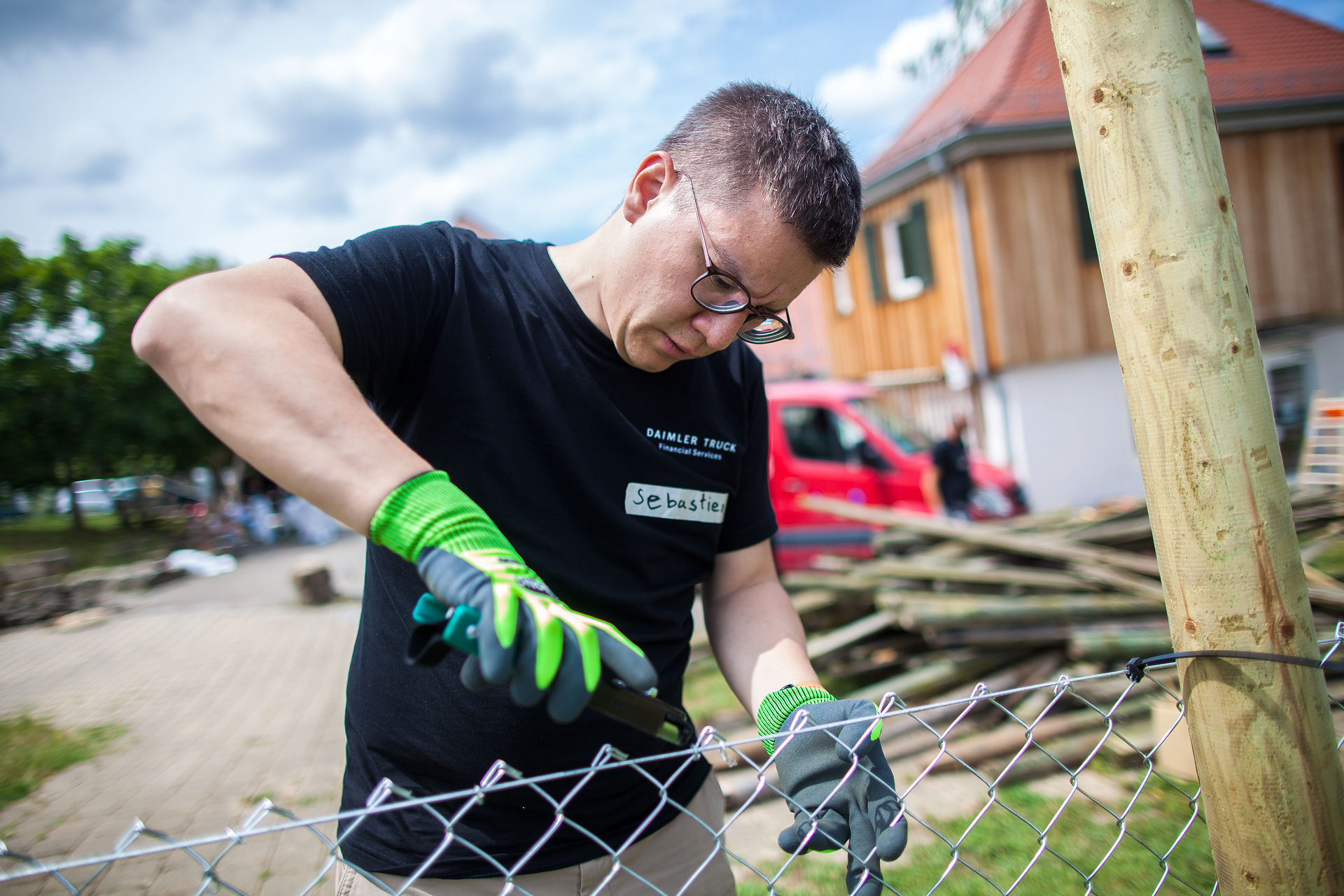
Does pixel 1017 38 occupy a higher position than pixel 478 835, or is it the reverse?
pixel 1017 38

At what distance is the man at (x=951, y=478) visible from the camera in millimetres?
8016

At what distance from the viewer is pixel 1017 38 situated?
1179 centimetres

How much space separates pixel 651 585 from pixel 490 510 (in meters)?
0.35

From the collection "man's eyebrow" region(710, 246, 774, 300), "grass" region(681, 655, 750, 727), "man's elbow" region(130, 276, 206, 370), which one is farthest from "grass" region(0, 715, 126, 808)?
"man's eyebrow" region(710, 246, 774, 300)

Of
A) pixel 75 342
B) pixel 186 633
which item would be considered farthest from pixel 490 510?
pixel 75 342

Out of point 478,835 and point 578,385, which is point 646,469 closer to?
point 578,385

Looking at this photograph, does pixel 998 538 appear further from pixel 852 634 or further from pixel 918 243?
pixel 918 243

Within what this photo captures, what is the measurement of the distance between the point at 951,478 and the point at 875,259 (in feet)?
17.6

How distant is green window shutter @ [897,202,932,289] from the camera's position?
1133cm

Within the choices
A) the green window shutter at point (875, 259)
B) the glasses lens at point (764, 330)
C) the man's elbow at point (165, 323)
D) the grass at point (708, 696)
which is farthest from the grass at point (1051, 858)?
the green window shutter at point (875, 259)

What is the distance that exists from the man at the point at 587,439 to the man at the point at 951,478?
22.5ft

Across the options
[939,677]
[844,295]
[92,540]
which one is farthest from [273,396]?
[92,540]

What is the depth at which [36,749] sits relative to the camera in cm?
531

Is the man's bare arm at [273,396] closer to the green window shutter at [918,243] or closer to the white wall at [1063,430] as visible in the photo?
the white wall at [1063,430]
